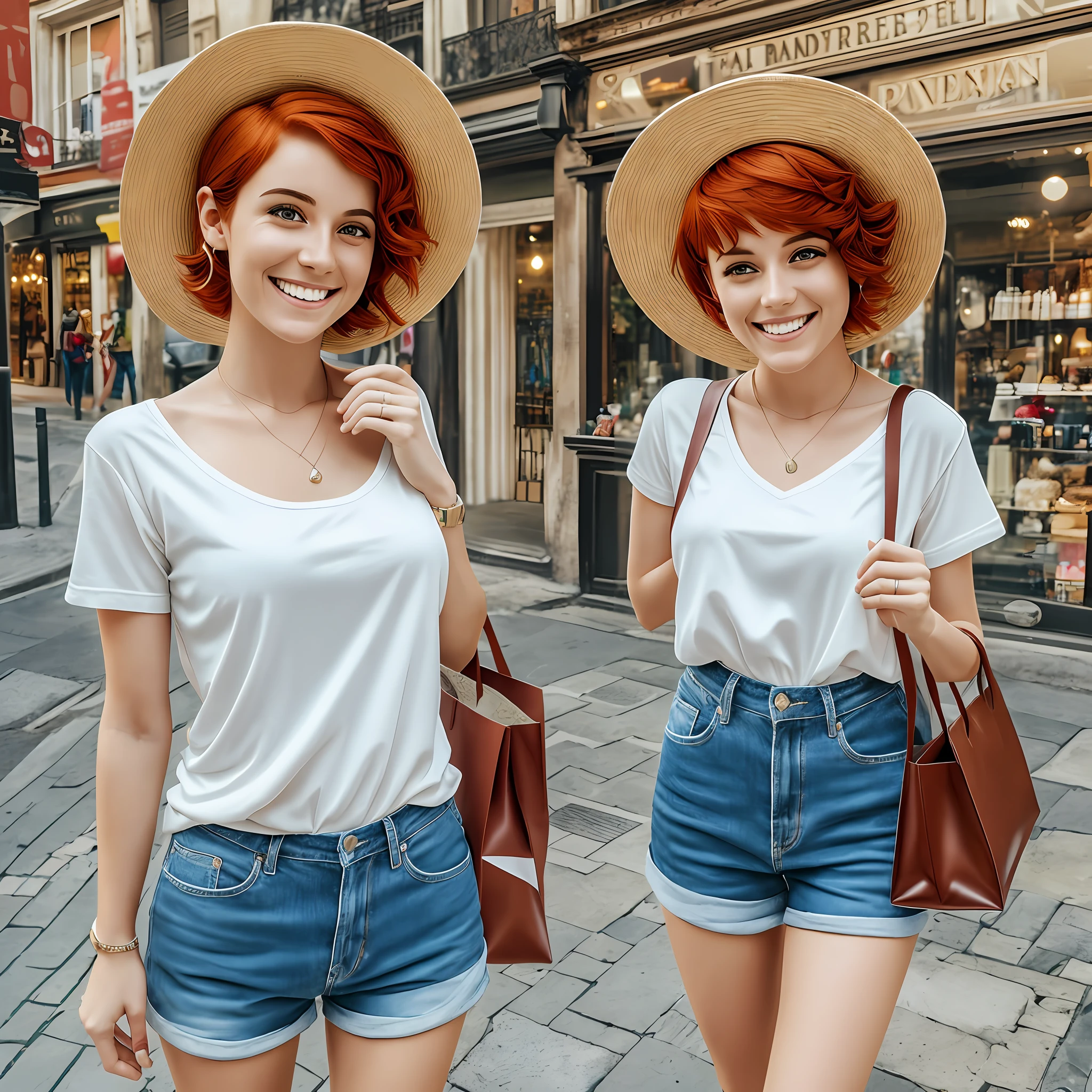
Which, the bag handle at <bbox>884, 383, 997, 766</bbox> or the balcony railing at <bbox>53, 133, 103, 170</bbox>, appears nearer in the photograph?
the bag handle at <bbox>884, 383, 997, 766</bbox>

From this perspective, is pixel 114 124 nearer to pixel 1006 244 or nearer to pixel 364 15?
pixel 364 15

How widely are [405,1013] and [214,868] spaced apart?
322 mm

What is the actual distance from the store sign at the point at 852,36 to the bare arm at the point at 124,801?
6.34 metres

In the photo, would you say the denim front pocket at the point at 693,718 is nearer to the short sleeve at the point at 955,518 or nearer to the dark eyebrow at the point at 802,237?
the short sleeve at the point at 955,518

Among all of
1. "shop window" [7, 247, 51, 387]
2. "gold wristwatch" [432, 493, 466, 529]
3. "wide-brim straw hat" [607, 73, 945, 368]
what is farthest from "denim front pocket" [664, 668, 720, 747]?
"shop window" [7, 247, 51, 387]

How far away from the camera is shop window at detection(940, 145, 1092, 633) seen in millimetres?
6344

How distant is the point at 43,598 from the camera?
25.5 ft

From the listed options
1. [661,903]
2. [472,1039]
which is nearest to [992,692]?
[661,903]

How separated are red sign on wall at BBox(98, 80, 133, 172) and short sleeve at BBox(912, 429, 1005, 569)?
9528 millimetres

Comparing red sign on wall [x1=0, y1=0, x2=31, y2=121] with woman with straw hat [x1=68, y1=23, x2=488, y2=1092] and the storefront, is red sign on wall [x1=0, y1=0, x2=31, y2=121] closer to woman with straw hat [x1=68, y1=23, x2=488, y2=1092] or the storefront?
the storefront

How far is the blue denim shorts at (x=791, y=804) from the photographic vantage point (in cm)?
175

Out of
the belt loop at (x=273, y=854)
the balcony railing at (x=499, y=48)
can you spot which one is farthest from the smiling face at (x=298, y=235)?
the balcony railing at (x=499, y=48)

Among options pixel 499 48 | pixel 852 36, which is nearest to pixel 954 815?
pixel 852 36

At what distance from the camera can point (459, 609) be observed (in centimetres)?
166
